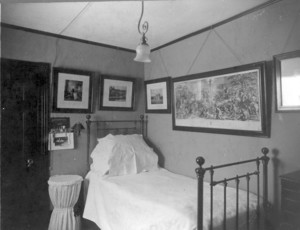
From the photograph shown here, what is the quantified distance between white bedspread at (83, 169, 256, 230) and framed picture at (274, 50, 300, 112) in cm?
92

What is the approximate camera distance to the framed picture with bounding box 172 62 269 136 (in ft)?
7.61

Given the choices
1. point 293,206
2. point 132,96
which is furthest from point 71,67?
point 293,206

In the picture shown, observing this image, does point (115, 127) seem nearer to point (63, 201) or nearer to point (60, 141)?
point (60, 141)

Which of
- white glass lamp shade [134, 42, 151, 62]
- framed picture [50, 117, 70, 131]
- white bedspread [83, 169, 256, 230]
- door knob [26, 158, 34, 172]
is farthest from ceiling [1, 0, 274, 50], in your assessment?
white bedspread [83, 169, 256, 230]

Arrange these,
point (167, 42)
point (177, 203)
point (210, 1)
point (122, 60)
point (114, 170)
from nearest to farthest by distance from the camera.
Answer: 1. point (177, 203)
2. point (210, 1)
3. point (114, 170)
4. point (167, 42)
5. point (122, 60)

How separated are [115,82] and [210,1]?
188 centimetres

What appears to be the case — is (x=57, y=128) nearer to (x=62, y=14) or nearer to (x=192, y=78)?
(x=62, y=14)

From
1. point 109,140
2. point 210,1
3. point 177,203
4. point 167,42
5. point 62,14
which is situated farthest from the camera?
point 167,42

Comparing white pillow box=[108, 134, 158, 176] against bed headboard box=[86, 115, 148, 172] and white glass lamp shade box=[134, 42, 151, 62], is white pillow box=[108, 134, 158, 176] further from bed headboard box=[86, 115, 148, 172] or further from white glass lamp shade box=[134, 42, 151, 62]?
white glass lamp shade box=[134, 42, 151, 62]

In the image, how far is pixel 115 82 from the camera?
3697 millimetres

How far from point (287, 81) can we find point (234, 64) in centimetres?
65

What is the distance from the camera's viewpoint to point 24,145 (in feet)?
9.65

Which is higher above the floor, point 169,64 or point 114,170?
point 169,64

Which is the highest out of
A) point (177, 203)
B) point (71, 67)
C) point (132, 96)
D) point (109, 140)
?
point (71, 67)
